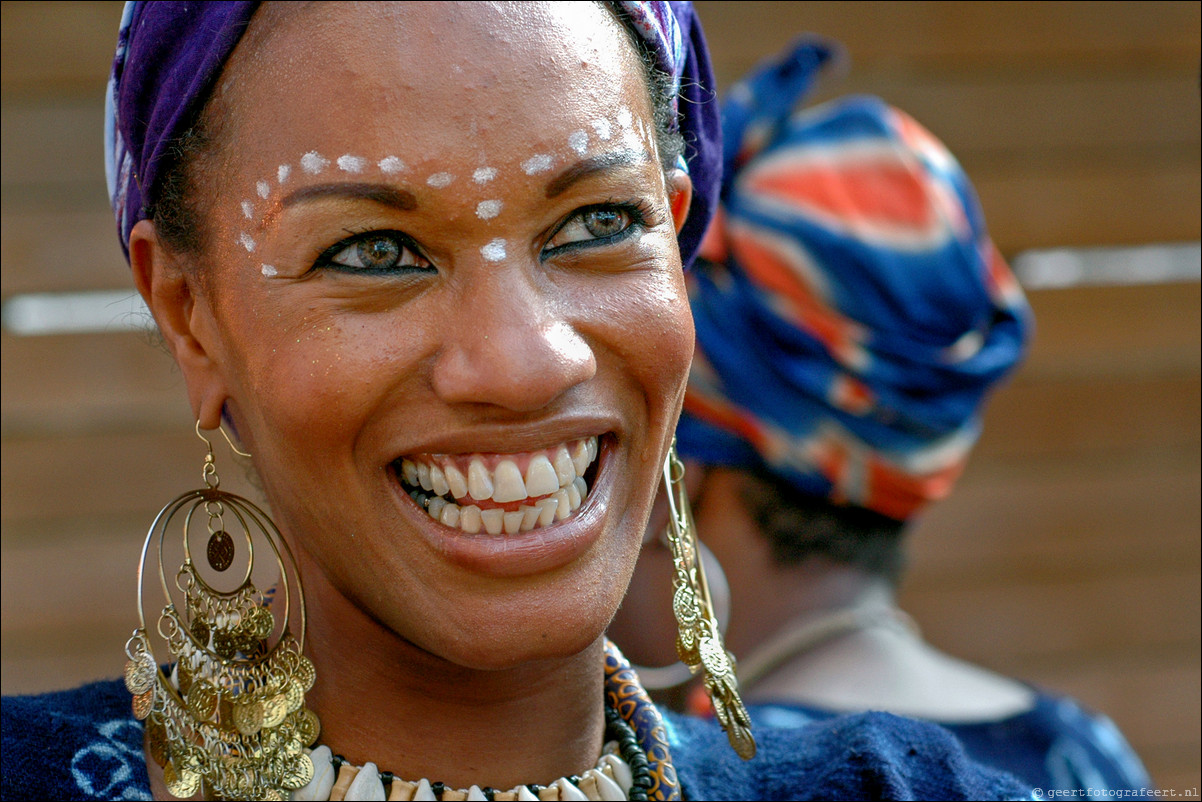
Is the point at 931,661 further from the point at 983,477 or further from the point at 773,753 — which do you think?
the point at 983,477

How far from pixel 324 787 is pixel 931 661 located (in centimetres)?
170

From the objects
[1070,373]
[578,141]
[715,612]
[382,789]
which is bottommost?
[1070,373]

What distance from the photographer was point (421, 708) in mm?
1722

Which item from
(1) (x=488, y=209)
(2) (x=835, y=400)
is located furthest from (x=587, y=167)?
(2) (x=835, y=400)

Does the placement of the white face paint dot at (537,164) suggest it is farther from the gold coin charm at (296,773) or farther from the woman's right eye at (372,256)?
the gold coin charm at (296,773)

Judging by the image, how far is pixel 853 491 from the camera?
2.96m

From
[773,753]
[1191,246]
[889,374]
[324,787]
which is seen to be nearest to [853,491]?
[889,374]

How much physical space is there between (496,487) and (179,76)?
2.19ft

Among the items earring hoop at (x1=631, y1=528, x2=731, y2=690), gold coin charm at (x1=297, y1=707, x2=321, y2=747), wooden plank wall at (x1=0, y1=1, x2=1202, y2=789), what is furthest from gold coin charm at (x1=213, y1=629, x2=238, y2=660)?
wooden plank wall at (x1=0, y1=1, x2=1202, y2=789)

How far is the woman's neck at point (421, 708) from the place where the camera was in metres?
1.71

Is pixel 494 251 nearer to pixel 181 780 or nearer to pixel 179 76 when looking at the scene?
pixel 179 76

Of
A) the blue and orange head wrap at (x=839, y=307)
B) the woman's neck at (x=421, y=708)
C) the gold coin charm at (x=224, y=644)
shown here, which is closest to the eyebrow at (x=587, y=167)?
the woman's neck at (x=421, y=708)

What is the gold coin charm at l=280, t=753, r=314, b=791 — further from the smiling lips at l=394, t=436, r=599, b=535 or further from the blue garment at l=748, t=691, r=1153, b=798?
the blue garment at l=748, t=691, r=1153, b=798

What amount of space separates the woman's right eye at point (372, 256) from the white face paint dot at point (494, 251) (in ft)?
0.25
